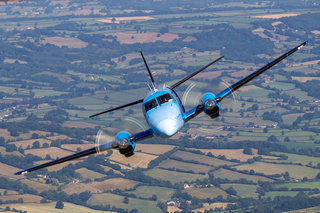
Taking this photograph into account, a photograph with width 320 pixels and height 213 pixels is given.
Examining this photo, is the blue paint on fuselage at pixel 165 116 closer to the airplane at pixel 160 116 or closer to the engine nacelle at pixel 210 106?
the airplane at pixel 160 116

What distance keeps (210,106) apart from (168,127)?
4624 millimetres

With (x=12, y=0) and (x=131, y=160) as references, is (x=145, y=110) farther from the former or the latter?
(x=12, y=0)

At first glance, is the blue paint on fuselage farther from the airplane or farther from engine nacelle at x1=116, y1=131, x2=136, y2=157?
engine nacelle at x1=116, y1=131, x2=136, y2=157

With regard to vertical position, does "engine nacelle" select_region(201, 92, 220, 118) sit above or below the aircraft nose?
above

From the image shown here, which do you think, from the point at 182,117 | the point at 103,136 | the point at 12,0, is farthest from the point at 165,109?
the point at 12,0

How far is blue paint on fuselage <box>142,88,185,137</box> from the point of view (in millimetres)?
54872

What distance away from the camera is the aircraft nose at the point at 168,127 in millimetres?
54406

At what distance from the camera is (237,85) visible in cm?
6016

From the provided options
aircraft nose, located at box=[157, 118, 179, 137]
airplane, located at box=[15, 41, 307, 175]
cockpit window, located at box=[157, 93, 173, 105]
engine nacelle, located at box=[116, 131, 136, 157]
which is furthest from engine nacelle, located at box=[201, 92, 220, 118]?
engine nacelle, located at box=[116, 131, 136, 157]

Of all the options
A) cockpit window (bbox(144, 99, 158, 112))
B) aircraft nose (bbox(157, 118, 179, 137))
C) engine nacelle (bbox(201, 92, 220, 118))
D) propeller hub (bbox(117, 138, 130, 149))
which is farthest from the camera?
cockpit window (bbox(144, 99, 158, 112))

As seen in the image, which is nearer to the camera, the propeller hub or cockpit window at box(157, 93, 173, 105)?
the propeller hub

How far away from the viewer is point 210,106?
186 ft

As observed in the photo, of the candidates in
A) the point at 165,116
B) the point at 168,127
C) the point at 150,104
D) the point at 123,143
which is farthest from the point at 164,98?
the point at 123,143

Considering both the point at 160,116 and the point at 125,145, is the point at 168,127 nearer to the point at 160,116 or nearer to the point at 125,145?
the point at 160,116
